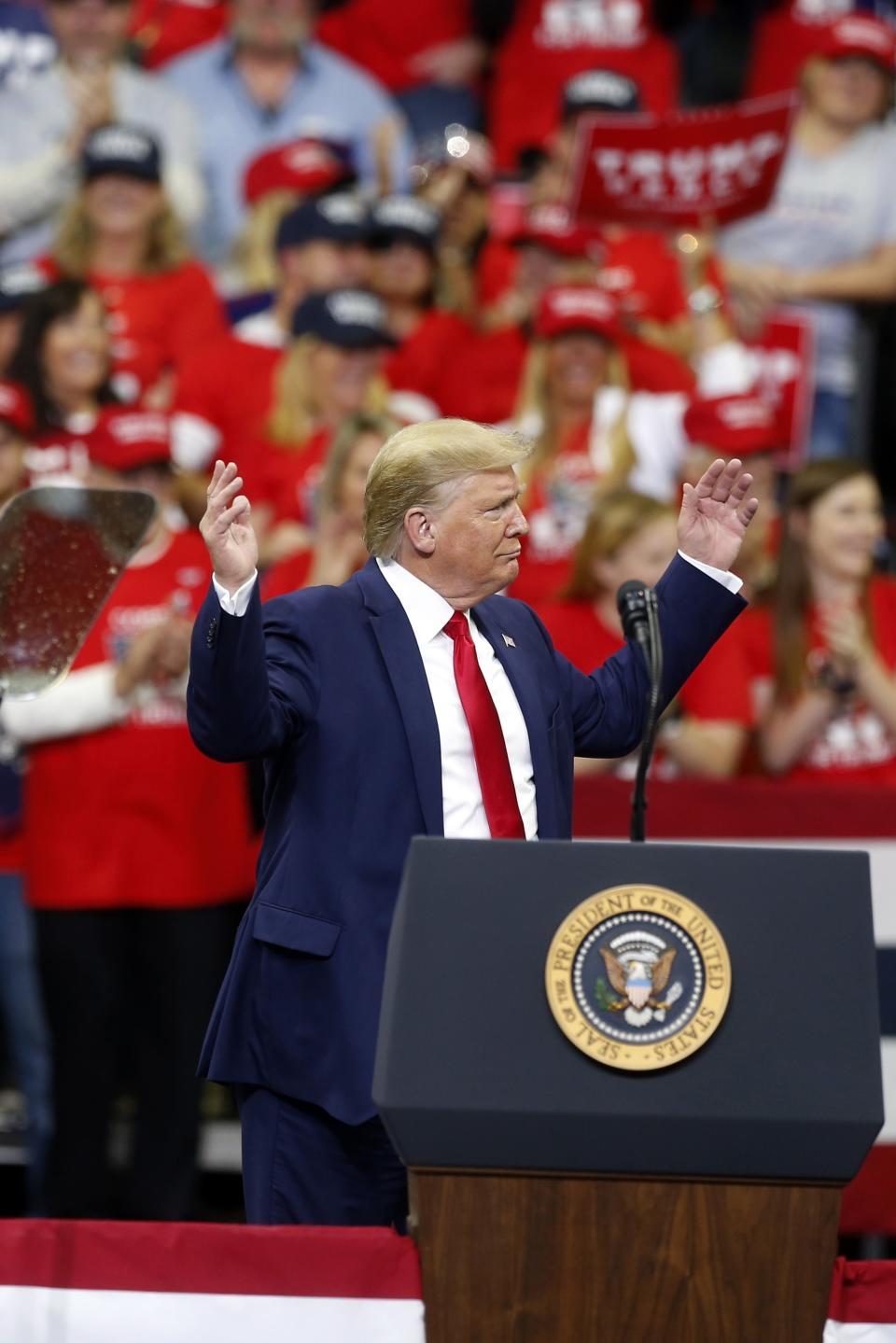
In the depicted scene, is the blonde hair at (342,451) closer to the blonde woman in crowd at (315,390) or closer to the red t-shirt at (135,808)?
the red t-shirt at (135,808)

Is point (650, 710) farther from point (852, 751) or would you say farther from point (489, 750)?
point (852, 751)

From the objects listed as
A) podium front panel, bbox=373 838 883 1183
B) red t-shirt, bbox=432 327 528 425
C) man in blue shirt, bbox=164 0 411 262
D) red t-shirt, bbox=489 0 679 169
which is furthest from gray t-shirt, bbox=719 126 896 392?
podium front panel, bbox=373 838 883 1183

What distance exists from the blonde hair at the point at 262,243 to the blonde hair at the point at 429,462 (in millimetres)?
3683

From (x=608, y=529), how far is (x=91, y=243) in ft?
8.16

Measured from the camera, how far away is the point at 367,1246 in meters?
2.21

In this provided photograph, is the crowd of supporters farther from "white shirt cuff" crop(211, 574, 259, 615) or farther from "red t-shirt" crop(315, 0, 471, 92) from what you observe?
"white shirt cuff" crop(211, 574, 259, 615)

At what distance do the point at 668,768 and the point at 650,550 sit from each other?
52 cm

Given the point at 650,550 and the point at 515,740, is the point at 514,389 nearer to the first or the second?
the point at 650,550

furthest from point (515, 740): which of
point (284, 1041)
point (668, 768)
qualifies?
point (668, 768)

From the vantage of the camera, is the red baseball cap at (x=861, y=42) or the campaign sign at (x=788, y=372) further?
the red baseball cap at (x=861, y=42)

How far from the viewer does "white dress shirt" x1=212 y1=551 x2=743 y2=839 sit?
2666 millimetres

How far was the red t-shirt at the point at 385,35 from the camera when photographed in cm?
744

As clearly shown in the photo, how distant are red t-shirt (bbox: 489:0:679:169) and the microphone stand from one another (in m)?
4.97

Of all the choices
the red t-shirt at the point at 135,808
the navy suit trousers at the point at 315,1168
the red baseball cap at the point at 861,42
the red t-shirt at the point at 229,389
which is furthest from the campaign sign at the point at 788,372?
the navy suit trousers at the point at 315,1168
